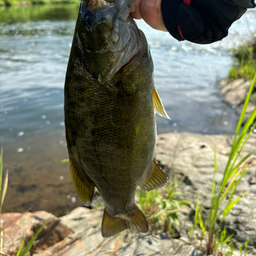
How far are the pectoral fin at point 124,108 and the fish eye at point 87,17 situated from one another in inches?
18.4

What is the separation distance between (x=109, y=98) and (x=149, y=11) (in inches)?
26.8

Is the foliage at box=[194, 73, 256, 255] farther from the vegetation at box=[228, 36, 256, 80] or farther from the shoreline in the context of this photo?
the shoreline

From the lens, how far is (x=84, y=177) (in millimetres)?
2006

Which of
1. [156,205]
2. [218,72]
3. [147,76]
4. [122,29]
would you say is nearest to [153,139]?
[147,76]

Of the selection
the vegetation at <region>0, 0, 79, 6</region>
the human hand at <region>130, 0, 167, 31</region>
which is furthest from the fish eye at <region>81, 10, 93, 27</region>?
the vegetation at <region>0, 0, 79, 6</region>

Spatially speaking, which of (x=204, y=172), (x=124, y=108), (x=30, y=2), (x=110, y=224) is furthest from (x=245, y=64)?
(x=30, y=2)

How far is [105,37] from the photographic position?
1623mm

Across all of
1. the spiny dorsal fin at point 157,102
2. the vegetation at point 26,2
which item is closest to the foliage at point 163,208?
the spiny dorsal fin at point 157,102

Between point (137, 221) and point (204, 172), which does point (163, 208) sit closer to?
point (137, 221)

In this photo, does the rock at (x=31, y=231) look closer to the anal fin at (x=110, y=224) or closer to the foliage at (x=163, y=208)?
the foliage at (x=163, y=208)

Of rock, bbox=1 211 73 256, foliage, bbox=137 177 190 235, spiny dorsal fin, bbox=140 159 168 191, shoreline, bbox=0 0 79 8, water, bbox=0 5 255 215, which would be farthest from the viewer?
shoreline, bbox=0 0 79 8

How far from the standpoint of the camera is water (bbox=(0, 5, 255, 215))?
5.34 meters

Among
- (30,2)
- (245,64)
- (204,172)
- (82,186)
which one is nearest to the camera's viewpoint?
(82,186)

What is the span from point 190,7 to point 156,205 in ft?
9.01
